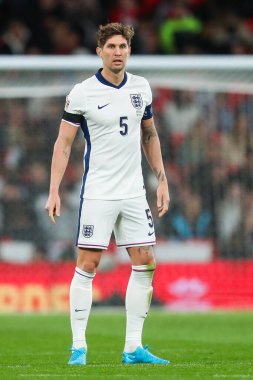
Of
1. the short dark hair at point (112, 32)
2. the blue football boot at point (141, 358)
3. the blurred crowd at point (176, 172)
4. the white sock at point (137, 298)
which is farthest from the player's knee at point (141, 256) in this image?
the blurred crowd at point (176, 172)

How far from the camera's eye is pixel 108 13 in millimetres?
21938

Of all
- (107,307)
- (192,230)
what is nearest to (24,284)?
(107,307)

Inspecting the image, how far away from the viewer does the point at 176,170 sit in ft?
57.8

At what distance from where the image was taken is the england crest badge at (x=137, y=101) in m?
9.62

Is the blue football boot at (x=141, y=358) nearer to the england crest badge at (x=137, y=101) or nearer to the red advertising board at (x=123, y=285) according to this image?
the england crest badge at (x=137, y=101)

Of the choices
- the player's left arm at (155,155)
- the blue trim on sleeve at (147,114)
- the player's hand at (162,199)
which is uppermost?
the blue trim on sleeve at (147,114)

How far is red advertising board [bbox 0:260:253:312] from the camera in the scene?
17.1 m

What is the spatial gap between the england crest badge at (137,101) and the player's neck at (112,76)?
0.15 m

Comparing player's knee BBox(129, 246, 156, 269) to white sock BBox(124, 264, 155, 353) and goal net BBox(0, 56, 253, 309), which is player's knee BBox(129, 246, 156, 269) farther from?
goal net BBox(0, 56, 253, 309)

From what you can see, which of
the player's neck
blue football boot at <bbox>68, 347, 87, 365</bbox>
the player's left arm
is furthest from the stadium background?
Answer: the player's neck

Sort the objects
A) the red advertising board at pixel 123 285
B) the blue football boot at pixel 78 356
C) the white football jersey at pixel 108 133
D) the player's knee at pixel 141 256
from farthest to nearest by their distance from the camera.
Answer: the red advertising board at pixel 123 285
the player's knee at pixel 141 256
the white football jersey at pixel 108 133
the blue football boot at pixel 78 356

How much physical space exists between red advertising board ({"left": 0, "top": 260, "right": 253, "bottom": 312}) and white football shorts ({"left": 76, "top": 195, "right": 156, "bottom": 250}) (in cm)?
746

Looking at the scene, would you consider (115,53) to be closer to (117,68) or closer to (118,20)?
(117,68)

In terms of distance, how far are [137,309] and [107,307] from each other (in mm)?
7483
